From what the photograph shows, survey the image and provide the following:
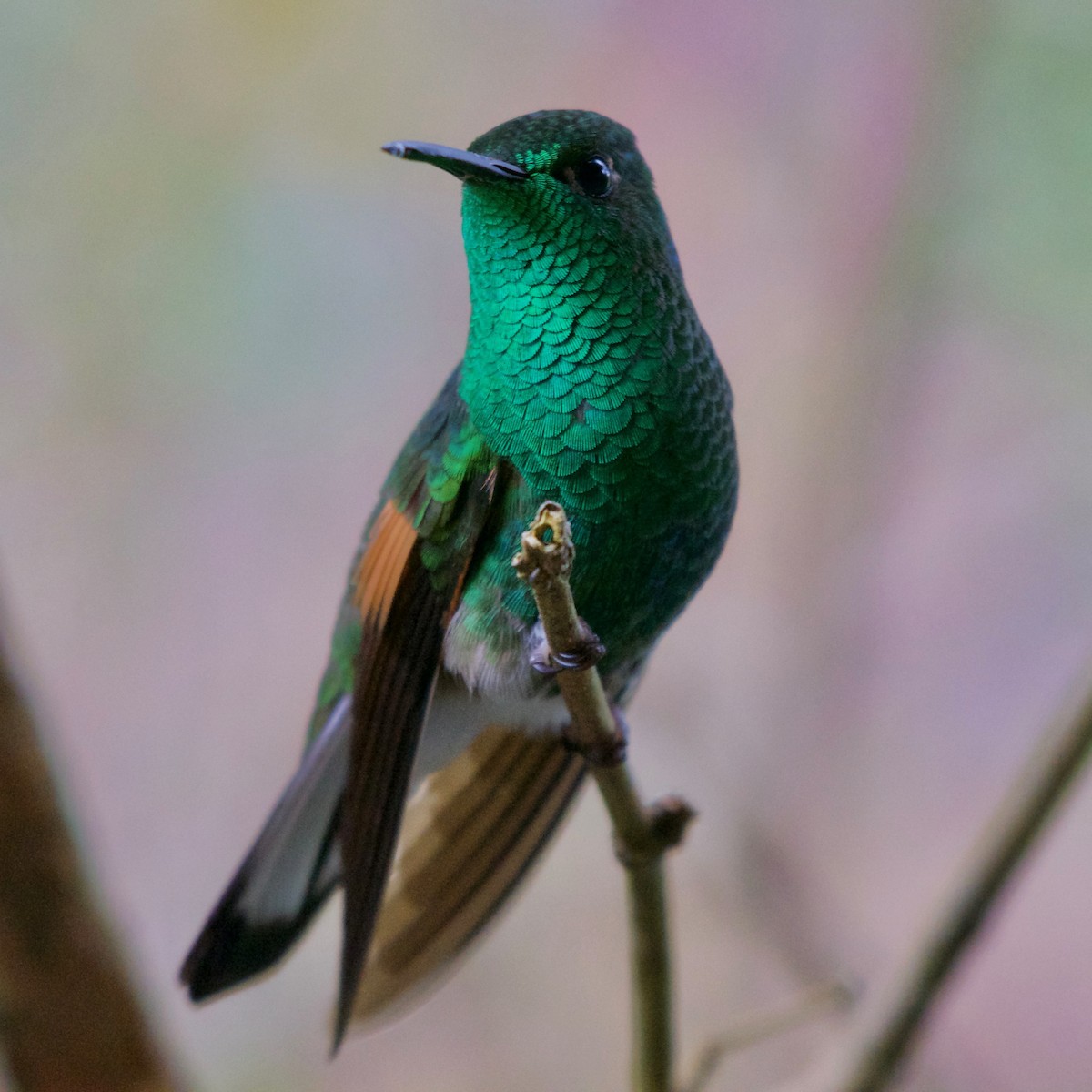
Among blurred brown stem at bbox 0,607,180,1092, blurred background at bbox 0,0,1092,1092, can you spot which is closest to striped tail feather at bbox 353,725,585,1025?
blurred brown stem at bbox 0,607,180,1092

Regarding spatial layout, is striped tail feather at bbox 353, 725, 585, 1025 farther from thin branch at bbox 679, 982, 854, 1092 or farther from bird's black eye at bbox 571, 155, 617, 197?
bird's black eye at bbox 571, 155, 617, 197

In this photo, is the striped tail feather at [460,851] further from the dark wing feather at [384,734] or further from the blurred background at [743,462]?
the blurred background at [743,462]

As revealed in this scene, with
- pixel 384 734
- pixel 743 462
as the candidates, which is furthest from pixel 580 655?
pixel 743 462

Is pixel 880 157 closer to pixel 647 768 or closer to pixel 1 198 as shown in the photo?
pixel 647 768

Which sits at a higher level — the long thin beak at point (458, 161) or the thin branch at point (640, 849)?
the long thin beak at point (458, 161)

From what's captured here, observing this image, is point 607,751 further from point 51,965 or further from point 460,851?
point 51,965

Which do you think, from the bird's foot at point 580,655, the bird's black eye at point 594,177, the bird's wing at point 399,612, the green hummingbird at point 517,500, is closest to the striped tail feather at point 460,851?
the green hummingbird at point 517,500
